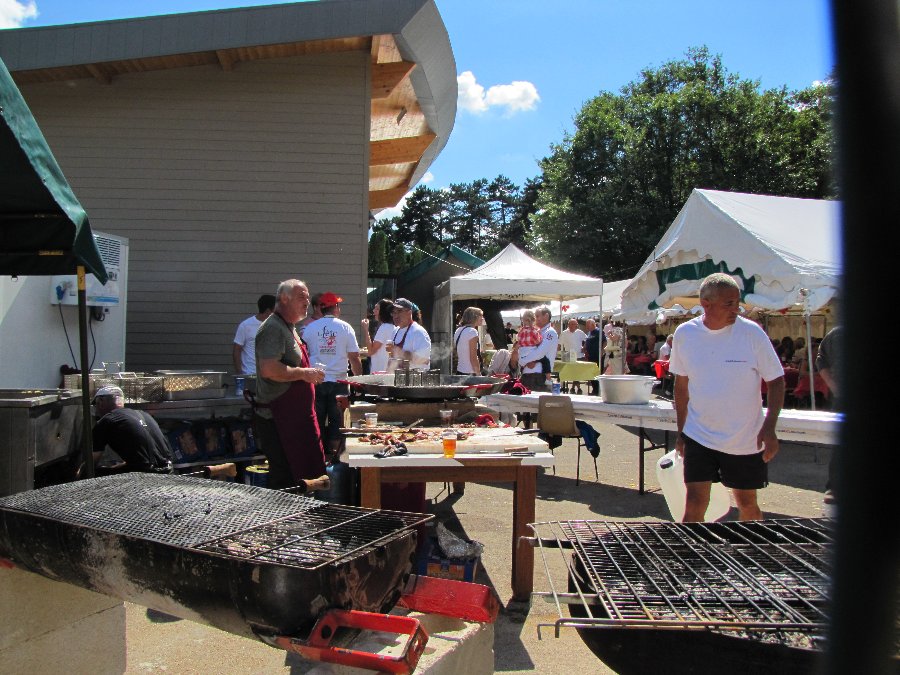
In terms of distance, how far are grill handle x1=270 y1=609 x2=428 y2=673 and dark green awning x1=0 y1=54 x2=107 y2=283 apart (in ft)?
9.64

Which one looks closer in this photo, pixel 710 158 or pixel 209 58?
pixel 209 58

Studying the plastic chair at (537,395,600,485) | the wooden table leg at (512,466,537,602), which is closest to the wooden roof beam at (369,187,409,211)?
the plastic chair at (537,395,600,485)

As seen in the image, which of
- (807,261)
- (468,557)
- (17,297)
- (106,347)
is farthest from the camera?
(807,261)

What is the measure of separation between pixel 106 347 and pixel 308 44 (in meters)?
4.97

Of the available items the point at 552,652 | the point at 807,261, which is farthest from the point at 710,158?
the point at 552,652

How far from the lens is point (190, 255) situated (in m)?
10.1

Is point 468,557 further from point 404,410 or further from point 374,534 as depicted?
point 374,534

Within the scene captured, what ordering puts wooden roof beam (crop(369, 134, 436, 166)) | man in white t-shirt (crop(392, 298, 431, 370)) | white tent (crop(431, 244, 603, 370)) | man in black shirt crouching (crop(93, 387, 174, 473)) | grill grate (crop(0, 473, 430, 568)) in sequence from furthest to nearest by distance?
1. wooden roof beam (crop(369, 134, 436, 166))
2. white tent (crop(431, 244, 603, 370))
3. man in white t-shirt (crop(392, 298, 431, 370))
4. man in black shirt crouching (crop(93, 387, 174, 473))
5. grill grate (crop(0, 473, 430, 568))

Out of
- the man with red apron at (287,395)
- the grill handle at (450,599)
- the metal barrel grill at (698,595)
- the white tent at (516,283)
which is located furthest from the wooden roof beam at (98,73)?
the metal barrel grill at (698,595)

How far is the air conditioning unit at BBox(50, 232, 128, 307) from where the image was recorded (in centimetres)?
739

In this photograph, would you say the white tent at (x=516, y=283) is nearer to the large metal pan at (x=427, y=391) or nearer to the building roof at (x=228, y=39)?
the building roof at (x=228, y=39)

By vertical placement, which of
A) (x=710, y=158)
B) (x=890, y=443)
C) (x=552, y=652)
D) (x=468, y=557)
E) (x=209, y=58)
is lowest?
(x=552, y=652)

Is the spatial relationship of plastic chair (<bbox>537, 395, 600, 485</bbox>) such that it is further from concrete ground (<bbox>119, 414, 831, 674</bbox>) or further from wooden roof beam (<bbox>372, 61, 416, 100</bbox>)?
wooden roof beam (<bbox>372, 61, 416, 100</bbox>)

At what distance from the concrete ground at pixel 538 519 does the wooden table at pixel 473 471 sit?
1.03 ft
